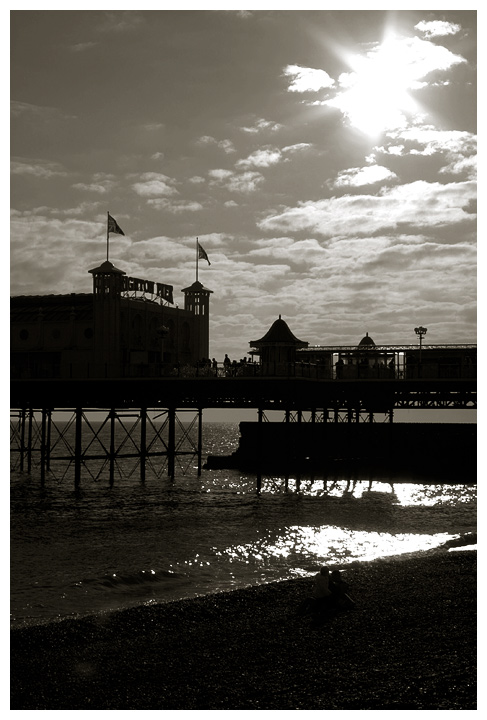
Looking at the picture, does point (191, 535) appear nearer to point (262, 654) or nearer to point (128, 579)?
point (128, 579)

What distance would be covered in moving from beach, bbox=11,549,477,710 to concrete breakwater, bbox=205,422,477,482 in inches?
1402

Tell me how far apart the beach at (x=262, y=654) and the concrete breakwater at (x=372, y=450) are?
117 feet

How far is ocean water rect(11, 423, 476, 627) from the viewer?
22312 millimetres

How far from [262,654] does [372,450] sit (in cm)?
4959

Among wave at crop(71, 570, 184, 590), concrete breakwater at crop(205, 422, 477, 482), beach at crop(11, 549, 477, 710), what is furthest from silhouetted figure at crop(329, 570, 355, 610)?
concrete breakwater at crop(205, 422, 477, 482)

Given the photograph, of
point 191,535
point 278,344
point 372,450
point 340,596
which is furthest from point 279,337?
point 340,596

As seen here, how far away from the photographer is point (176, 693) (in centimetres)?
1244

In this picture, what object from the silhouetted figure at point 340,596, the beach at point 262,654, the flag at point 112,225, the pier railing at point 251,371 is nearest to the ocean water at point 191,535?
the beach at point 262,654

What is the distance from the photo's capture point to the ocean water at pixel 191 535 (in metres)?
22.3

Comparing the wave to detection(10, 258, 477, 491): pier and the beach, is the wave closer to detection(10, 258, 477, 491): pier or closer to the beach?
the beach

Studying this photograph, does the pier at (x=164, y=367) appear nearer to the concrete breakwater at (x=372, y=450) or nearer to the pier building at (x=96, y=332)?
the pier building at (x=96, y=332)
